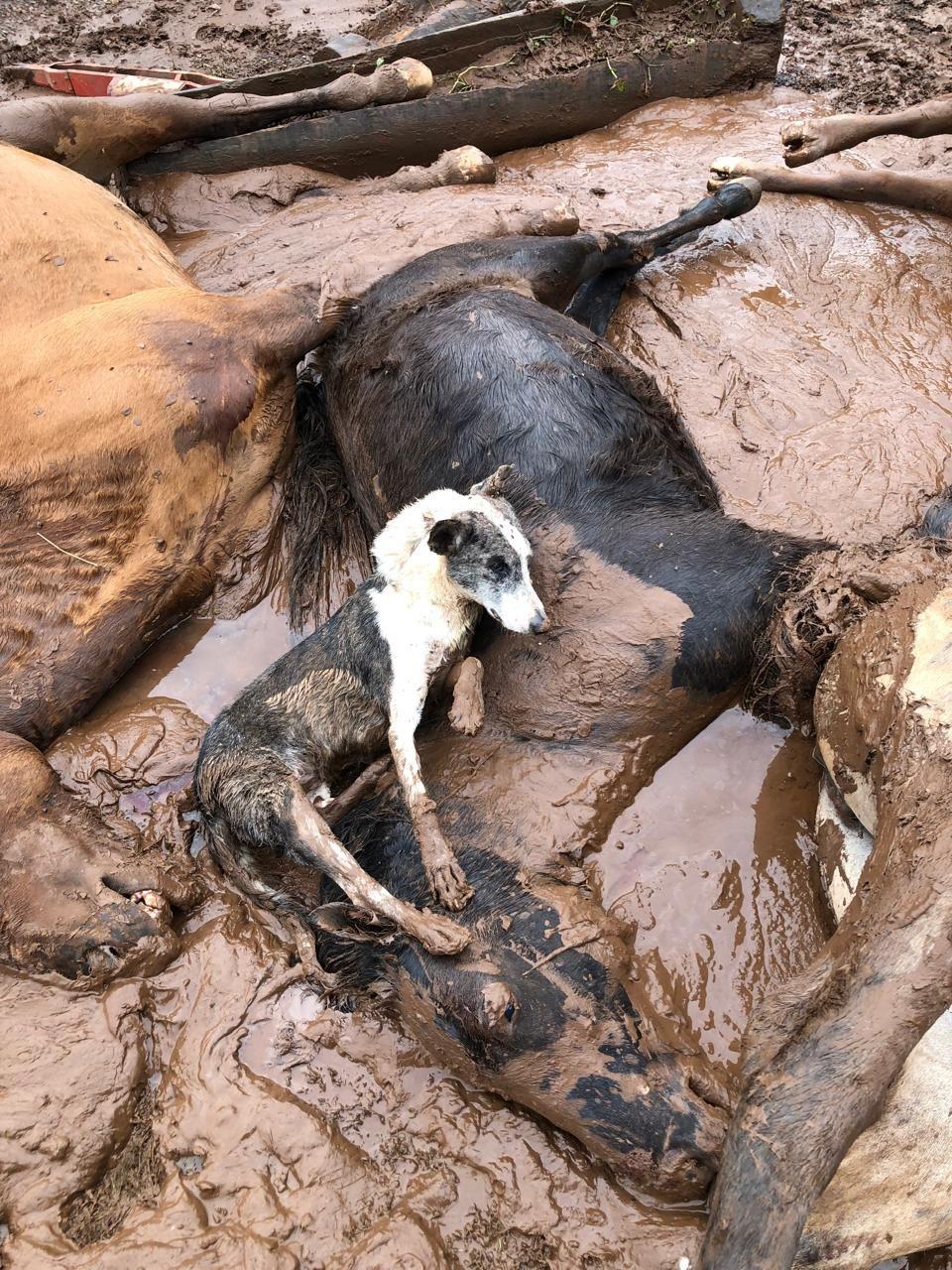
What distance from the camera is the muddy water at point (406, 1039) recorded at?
2.58 metres

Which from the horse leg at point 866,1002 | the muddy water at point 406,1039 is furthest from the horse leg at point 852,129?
the horse leg at point 866,1002

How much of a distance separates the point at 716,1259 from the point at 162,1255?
146cm

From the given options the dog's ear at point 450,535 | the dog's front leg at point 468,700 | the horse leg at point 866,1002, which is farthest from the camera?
the dog's ear at point 450,535

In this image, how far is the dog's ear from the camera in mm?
3152

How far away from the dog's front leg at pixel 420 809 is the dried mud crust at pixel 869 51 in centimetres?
471

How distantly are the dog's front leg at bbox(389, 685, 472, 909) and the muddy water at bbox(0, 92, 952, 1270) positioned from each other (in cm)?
47

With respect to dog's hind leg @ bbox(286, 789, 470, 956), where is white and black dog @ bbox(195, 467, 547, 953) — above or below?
above

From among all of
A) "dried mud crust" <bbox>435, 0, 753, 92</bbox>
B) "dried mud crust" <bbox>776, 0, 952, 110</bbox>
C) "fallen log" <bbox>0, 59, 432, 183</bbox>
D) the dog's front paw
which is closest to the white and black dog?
the dog's front paw

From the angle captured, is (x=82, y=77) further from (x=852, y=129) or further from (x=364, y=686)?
(x=364, y=686)

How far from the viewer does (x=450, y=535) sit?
10.4ft

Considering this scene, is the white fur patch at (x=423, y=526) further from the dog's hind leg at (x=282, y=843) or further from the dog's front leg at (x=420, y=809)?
the dog's hind leg at (x=282, y=843)

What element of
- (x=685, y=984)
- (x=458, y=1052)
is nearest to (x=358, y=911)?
(x=458, y=1052)

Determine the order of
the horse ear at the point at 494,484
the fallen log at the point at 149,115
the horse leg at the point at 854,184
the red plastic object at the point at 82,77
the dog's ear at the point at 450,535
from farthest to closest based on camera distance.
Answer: the red plastic object at the point at 82,77, the fallen log at the point at 149,115, the horse leg at the point at 854,184, the horse ear at the point at 494,484, the dog's ear at the point at 450,535

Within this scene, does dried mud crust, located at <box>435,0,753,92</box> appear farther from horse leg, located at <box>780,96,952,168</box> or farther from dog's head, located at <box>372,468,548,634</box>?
dog's head, located at <box>372,468,548,634</box>
